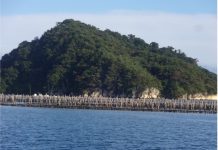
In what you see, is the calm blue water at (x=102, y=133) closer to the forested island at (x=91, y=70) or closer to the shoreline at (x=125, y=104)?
the shoreline at (x=125, y=104)

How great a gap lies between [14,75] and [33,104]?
93.1 feet

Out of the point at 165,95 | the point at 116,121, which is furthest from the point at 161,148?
the point at 165,95

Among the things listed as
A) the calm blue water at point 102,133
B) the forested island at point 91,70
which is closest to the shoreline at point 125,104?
the forested island at point 91,70

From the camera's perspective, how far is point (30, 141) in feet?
147

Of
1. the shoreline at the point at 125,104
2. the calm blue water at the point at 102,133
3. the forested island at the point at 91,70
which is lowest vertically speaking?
the calm blue water at the point at 102,133

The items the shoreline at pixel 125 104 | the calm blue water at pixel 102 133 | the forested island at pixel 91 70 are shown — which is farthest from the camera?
the forested island at pixel 91 70

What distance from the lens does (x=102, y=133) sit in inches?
2044

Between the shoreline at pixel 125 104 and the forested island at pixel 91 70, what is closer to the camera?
the shoreline at pixel 125 104

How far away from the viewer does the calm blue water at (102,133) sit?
4397 cm

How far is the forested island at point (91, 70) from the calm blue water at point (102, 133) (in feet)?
142

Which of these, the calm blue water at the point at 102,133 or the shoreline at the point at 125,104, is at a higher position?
the shoreline at the point at 125,104

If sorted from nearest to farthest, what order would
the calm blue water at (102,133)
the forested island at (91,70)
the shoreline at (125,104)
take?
the calm blue water at (102,133)
the shoreline at (125,104)
the forested island at (91,70)

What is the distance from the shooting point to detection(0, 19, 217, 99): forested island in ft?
367

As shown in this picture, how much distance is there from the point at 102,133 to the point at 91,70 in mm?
60858
